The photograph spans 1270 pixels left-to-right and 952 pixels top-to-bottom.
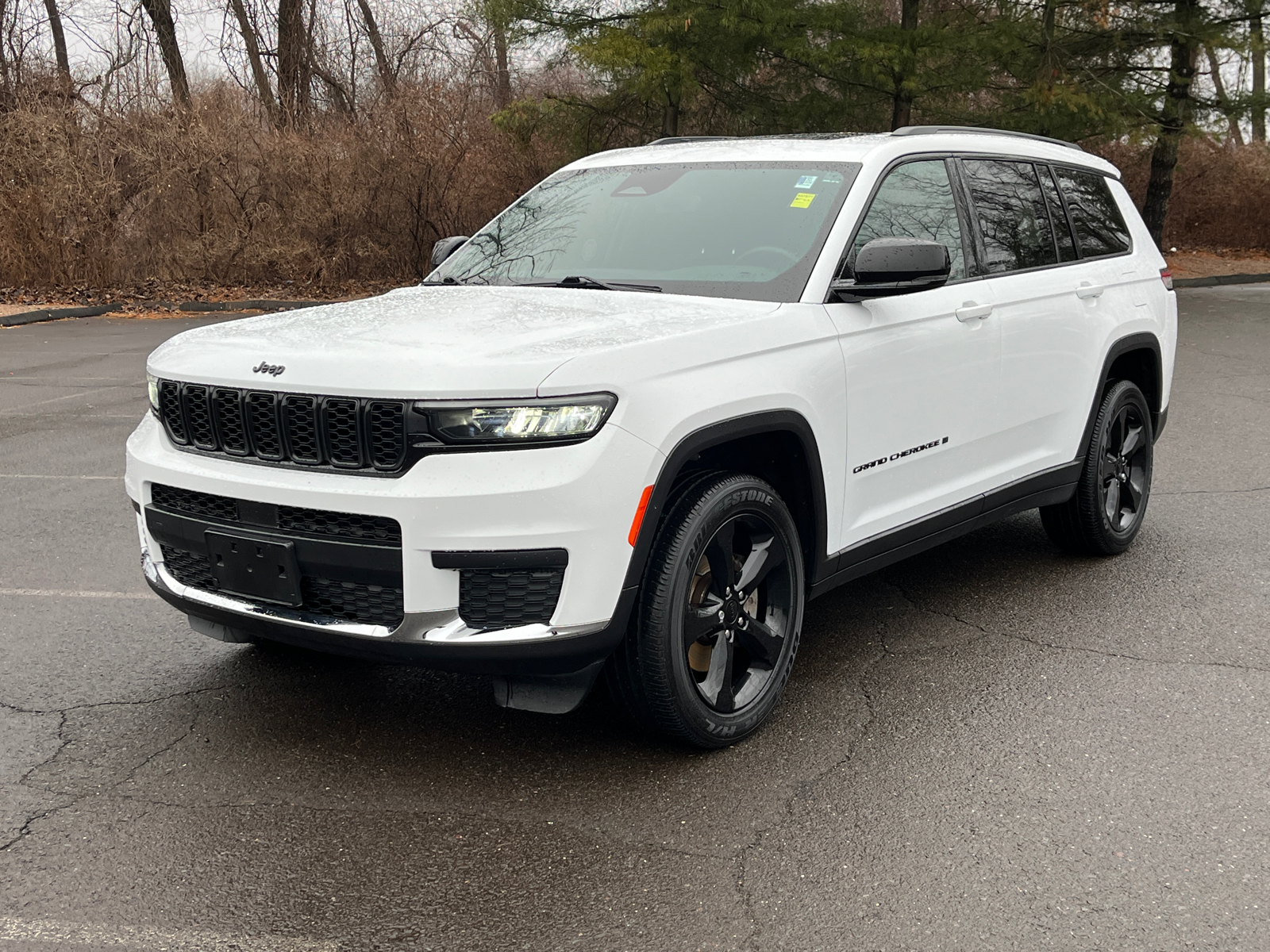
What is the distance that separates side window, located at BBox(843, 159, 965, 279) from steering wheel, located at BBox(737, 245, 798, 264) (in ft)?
0.72

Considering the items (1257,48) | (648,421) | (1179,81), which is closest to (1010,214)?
(648,421)

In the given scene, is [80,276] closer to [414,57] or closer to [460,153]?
[460,153]

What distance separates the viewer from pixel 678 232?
4680 mm

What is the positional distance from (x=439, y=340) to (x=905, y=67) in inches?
711

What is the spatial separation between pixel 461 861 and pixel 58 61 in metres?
27.1

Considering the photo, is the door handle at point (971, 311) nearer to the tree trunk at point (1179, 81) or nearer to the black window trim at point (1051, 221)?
the black window trim at point (1051, 221)

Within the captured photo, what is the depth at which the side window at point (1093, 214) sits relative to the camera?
575 centimetres

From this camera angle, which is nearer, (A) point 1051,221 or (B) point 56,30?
(A) point 1051,221

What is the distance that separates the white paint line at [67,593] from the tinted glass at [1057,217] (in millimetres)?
4274

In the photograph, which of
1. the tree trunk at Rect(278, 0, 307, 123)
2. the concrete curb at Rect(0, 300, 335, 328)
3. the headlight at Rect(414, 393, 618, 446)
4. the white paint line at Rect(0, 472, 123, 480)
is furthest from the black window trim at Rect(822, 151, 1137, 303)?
the tree trunk at Rect(278, 0, 307, 123)

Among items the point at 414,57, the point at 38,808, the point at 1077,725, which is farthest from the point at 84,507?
the point at 414,57

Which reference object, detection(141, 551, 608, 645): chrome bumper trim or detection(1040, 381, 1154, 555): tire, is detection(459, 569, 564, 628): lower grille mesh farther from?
detection(1040, 381, 1154, 555): tire

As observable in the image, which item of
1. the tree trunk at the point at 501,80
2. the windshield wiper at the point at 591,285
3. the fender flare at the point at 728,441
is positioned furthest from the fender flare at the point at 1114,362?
the tree trunk at the point at 501,80

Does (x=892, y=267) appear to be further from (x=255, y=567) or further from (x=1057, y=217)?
(x=255, y=567)
